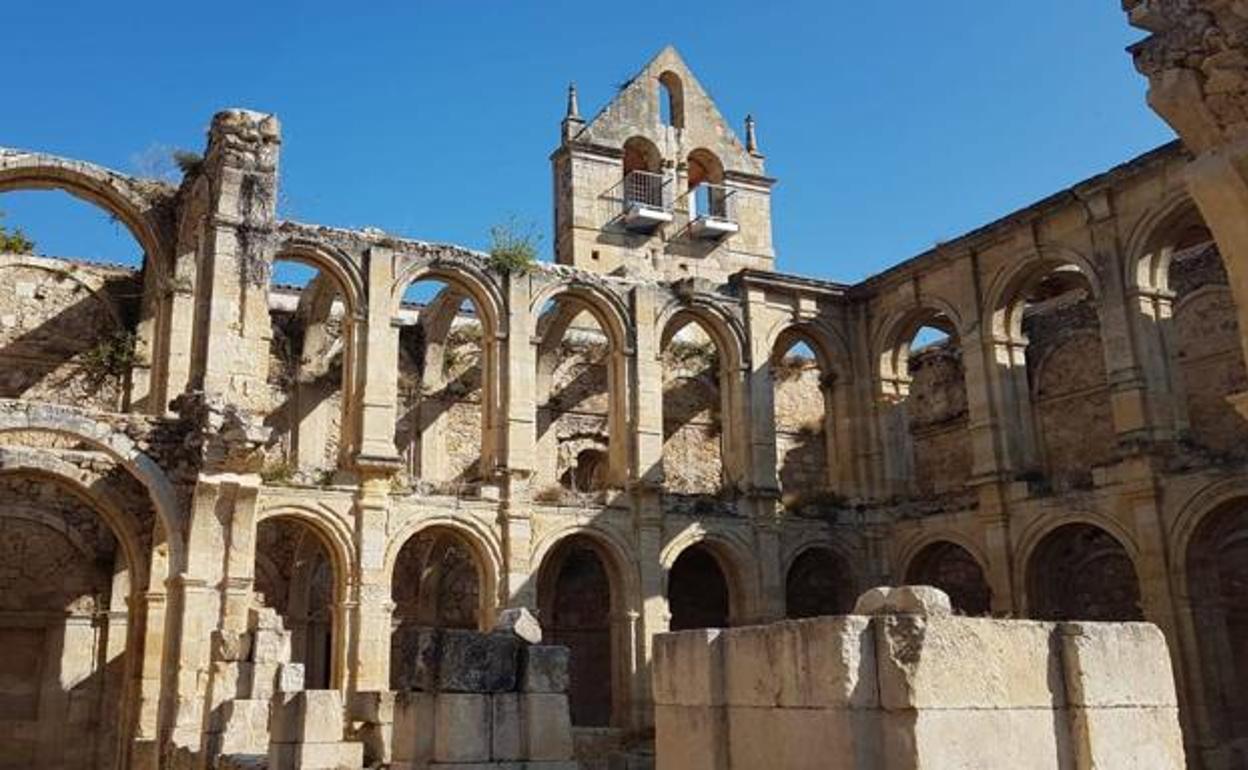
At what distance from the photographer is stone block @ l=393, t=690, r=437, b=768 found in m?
8.41

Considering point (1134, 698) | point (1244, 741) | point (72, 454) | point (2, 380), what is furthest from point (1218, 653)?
point (2, 380)

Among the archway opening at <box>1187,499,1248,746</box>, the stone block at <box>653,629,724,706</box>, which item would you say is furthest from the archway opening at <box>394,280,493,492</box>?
the stone block at <box>653,629,724,706</box>

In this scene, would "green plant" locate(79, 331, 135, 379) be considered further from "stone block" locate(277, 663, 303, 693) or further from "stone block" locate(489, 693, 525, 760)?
"stone block" locate(489, 693, 525, 760)

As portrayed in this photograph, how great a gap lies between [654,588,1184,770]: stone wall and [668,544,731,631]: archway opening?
19.9 metres

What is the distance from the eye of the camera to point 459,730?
8422 mm

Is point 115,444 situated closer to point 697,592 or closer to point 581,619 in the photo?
point 581,619

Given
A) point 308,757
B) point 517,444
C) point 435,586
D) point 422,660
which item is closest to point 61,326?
point 517,444

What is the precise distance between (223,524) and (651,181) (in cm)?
1618

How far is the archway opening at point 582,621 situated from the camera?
24.0m

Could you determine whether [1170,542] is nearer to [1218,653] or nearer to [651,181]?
[1218,653]

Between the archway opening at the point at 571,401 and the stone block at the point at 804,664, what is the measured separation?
19.3m

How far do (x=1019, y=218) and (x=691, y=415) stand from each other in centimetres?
895

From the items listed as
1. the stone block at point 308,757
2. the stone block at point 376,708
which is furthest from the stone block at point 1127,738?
the stone block at point 376,708

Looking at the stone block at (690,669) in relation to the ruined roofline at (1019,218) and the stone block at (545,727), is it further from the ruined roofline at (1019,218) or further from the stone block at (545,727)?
the ruined roofline at (1019,218)
